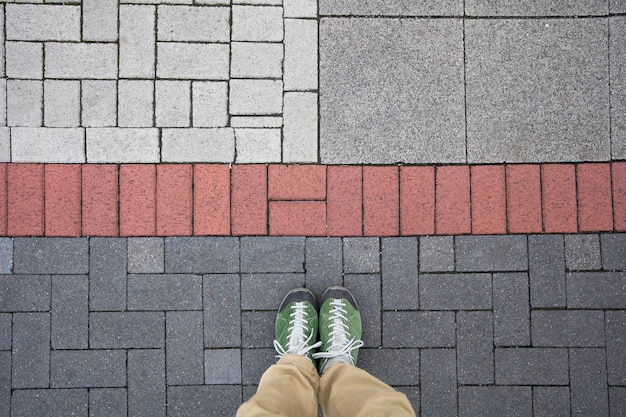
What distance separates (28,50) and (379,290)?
8.34 feet

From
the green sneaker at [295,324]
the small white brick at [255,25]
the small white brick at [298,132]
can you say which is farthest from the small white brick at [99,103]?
the green sneaker at [295,324]

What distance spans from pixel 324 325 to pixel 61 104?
2047mm

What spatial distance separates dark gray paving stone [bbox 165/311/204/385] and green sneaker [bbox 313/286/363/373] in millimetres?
693

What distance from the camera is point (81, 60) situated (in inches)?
114

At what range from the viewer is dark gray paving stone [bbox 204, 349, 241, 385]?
2857 mm

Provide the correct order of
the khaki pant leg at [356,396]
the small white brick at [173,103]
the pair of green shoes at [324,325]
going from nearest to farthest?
1. the khaki pant leg at [356,396]
2. the pair of green shoes at [324,325]
3. the small white brick at [173,103]

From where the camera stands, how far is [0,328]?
2855 mm

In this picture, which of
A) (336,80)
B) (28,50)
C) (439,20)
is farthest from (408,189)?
(28,50)

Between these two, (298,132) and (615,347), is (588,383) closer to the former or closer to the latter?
(615,347)

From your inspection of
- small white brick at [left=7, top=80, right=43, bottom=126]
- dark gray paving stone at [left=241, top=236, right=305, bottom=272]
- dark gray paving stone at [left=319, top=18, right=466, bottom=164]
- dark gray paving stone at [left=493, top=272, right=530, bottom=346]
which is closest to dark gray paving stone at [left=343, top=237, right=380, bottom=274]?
dark gray paving stone at [left=241, top=236, right=305, bottom=272]

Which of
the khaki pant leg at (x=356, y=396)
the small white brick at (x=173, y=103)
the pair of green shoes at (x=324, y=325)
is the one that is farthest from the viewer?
the small white brick at (x=173, y=103)

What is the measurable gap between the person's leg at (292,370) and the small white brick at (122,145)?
120 cm

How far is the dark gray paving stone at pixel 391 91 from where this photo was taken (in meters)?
2.91

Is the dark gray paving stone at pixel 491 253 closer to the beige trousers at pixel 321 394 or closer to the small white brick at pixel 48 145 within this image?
the beige trousers at pixel 321 394
